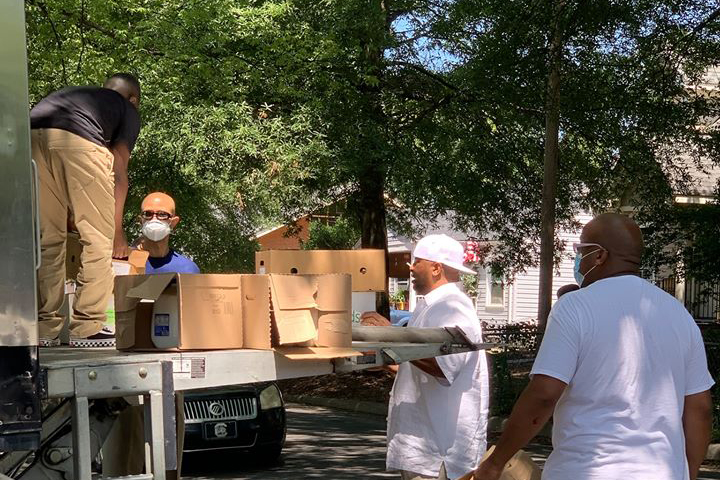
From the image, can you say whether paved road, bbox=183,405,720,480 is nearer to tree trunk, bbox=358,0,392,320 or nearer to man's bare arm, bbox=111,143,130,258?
tree trunk, bbox=358,0,392,320

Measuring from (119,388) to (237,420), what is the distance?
325 inches

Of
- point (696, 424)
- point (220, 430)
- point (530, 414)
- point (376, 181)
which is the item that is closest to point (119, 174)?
point (530, 414)

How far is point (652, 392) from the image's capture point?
3.93 m

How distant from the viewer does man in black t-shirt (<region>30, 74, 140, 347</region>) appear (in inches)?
214

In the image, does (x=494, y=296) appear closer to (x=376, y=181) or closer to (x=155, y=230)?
(x=376, y=181)

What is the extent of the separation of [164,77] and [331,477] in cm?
758

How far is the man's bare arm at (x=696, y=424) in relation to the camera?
4105 millimetres

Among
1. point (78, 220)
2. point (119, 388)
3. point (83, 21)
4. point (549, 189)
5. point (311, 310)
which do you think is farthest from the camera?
point (549, 189)

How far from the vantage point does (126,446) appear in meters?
4.05

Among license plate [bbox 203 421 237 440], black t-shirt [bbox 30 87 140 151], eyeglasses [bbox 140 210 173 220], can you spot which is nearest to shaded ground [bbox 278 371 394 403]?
license plate [bbox 203 421 237 440]

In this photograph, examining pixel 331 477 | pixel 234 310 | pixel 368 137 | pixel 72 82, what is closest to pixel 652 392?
pixel 234 310

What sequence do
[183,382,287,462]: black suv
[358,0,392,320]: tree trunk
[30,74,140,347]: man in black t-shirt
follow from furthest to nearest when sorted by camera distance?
[358,0,392,320]: tree trunk, [183,382,287,462]: black suv, [30,74,140,347]: man in black t-shirt

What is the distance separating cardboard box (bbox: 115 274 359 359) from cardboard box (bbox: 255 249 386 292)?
1435 millimetres

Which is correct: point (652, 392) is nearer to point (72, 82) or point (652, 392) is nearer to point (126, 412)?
point (126, 412)
